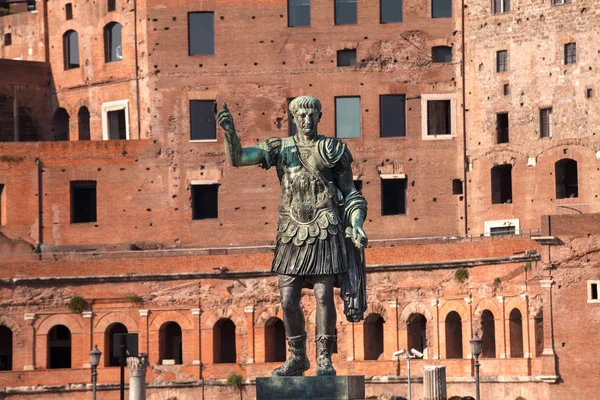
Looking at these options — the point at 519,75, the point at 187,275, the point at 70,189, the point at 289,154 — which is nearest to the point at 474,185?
the point at 519,75

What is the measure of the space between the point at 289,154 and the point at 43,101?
42865 millimetres

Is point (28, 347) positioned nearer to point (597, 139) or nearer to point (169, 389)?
point (169, 389)

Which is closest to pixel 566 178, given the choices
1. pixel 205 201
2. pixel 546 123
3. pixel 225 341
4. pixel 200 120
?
pixel 546 123

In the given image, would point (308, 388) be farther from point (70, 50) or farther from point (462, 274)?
point (70, 50)

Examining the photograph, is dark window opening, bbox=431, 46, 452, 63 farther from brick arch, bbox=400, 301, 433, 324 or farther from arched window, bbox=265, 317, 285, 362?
arched window, bbox=265, 317, 285, 362

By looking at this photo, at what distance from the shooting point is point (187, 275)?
48.2m

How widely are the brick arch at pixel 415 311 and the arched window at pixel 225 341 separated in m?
5.38

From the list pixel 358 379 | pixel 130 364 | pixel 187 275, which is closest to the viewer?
pixel 358 379

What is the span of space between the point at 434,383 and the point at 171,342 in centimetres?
1174

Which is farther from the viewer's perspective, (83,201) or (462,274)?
(83,201)

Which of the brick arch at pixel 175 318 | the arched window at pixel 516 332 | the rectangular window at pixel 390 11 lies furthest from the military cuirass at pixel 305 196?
the rectangular window at pixel 390 11

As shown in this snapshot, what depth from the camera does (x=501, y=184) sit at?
49.8 metres

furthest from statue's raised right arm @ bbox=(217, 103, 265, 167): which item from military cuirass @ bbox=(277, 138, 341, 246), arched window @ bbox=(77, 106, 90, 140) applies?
arched window @ bbox=(77, 106, 90, 140)

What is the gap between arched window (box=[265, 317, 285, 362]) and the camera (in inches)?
1898
